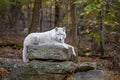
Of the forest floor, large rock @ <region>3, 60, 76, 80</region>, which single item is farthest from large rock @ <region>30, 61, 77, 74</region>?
the forest floor

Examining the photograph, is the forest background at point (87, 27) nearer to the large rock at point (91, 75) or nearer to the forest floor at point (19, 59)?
the forest floor at point (19, 59)

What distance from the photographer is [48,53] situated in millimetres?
9633

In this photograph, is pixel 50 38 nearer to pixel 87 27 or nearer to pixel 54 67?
pixel 54 67

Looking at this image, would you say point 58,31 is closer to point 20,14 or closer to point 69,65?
point 69,65

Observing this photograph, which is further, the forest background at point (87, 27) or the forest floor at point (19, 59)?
the forest floor at point (19, 59)

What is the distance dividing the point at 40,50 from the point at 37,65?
57 centimetres

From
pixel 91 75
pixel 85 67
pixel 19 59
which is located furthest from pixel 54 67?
pixel 19 59

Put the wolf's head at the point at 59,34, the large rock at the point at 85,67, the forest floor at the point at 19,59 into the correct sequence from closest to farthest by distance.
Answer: the wolf's head at the point at 59,34 < the large rock at the point at 85,67 < the forest floor at the point at 19,59

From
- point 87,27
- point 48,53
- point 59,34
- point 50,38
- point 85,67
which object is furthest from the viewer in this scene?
point 87,27

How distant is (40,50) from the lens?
9.69m

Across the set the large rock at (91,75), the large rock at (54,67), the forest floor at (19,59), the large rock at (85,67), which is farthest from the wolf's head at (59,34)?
the forest floor at (19,59)

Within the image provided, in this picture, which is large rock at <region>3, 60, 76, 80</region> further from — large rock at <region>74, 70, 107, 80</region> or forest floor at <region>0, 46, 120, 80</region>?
forest floor at <region>0, 46, 120, 80</region>

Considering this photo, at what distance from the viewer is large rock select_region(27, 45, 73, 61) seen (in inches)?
378

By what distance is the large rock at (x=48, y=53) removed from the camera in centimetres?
959
